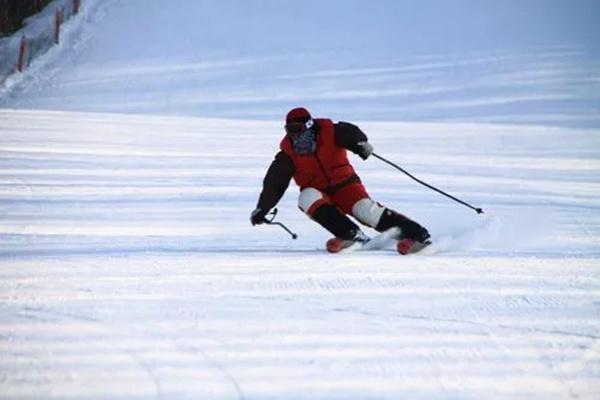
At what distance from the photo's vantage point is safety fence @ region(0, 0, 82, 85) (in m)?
25.8

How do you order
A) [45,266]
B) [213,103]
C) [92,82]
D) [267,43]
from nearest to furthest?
[45,266], [213,103], [92,82], [267,43]

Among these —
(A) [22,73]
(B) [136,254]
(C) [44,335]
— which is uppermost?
(C) [44,335]

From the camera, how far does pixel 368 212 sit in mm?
7996

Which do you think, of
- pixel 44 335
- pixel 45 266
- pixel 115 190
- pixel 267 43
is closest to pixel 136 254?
pixel 45 266

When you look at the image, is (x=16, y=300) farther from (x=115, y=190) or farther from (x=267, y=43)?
(x=267, y=43)

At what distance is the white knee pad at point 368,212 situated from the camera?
26.2ft

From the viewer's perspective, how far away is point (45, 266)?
278 inches

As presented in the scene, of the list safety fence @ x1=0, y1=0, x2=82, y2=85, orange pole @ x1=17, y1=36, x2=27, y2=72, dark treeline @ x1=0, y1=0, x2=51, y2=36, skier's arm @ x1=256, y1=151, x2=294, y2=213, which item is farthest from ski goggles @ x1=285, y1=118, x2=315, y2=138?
dark treeline @ x1=0, y1=0, x2=51, y2=36

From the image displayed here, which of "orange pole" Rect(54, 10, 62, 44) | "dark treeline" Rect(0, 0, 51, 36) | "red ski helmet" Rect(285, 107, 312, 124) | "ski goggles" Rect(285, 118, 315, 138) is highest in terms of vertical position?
"red ski helmet" Rect(285, 107, 312, 124)

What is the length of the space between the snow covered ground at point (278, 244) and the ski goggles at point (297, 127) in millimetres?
788

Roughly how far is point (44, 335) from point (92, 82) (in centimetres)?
2049

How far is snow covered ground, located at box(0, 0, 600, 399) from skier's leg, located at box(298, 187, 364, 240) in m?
0.24

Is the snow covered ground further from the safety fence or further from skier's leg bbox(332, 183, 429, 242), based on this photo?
the safety fence

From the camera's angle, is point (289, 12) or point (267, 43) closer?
point (267, 43)
